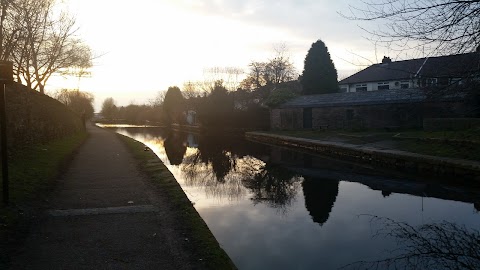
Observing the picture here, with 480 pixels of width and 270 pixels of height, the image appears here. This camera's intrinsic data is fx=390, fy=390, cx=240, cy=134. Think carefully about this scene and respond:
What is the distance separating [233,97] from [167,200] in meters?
39.1

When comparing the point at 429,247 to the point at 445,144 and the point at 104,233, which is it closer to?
the point at 104,233

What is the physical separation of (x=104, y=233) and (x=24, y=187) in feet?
10.4

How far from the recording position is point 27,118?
13148mm

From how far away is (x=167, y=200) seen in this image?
25.0 ft

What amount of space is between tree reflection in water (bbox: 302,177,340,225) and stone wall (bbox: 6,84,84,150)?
777 centimetres

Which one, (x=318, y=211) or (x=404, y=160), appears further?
(x=404, y=160)

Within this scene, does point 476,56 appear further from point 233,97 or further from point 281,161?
point 233,97

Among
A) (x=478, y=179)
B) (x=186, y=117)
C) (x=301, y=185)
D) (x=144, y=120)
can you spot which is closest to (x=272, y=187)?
(x=301, y=185)

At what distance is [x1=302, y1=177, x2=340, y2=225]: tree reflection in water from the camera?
27.3 ft

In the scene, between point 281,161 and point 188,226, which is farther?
point 281,161

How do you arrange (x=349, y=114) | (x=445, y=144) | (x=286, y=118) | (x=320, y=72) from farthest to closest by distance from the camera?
(x=320, y=72)
(x=286, y=118)
(x=349, y=114)
(x=445, y=144)

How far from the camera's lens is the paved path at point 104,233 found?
4426mm

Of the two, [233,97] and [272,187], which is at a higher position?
[233,97]

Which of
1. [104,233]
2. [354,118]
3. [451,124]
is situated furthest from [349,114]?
[104,233]
